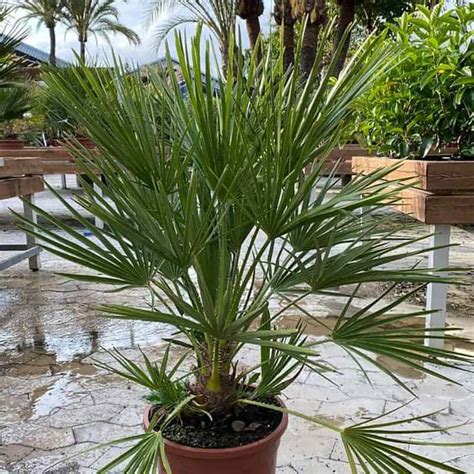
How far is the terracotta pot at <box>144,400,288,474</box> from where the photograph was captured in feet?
4.07

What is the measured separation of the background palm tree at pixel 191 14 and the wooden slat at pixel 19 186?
444 cm

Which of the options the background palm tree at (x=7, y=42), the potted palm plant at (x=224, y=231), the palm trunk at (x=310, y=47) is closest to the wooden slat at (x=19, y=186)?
the background palm tree at (x=7, y=42)

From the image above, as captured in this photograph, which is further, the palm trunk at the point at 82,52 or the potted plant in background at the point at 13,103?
the potted plant in background at the point at 13,103

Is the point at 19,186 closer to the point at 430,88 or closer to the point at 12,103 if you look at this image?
the point at 12,103

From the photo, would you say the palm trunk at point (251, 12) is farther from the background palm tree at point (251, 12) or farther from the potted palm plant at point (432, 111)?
the potted palm plant at point (432, 111)

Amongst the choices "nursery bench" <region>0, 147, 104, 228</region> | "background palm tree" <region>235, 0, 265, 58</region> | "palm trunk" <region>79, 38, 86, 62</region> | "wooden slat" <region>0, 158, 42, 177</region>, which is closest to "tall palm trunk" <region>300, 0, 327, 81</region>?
"background palm tree" <region>235, 0, 265, 58</region>

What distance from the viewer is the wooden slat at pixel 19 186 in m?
3.24

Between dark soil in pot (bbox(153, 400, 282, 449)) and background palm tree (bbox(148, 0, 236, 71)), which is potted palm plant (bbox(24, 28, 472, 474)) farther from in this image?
background palm tree (bbox(148, 0, 236, 71))

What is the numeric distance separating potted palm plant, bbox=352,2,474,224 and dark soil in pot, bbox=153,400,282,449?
1.24m

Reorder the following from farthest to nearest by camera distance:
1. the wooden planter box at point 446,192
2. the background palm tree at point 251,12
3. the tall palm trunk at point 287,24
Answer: the background palm tree at point 251,12
the tall palm trunk at point 287,24
the wooden planter box at point 446,192

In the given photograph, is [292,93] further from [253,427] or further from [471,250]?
[471,250]

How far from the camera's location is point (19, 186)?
11.3ft

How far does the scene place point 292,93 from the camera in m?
1.20

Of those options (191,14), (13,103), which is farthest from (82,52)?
(191,14)
